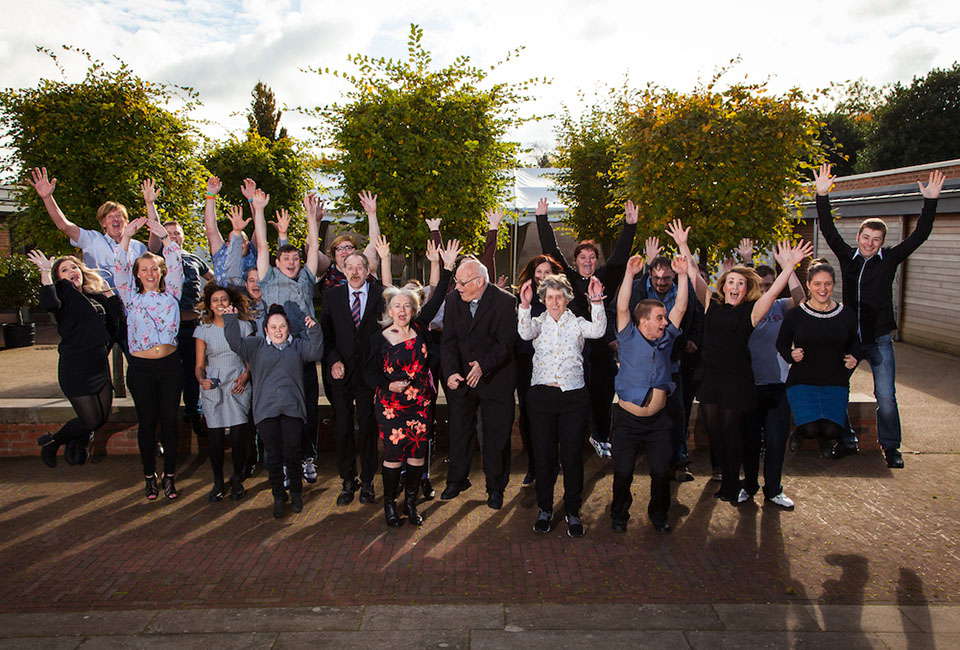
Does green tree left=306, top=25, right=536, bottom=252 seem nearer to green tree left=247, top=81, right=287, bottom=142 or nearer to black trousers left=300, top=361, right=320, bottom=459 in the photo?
black trousers left=300, top=361, right=320, bottom=459

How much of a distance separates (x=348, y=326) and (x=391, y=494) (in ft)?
4.44

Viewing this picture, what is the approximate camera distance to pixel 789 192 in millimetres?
8234

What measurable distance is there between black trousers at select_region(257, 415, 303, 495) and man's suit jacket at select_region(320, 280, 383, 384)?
497 mm

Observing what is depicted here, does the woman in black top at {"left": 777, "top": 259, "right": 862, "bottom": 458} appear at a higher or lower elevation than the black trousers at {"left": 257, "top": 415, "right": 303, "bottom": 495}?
higher

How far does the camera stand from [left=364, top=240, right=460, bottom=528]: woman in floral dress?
508 cm

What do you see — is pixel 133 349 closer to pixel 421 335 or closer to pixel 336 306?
pixel 336 306

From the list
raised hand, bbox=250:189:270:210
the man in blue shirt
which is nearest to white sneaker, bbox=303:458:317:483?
raised hand, bbox=250:189:270:210

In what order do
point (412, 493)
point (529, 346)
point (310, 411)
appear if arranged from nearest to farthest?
1. point (412, 493)
2. point (529, 346)
3. point (310, 411)

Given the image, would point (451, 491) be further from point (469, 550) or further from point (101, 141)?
point (101, 141)

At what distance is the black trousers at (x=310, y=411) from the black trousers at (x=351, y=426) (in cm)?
34

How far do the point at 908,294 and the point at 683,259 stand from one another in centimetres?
1161

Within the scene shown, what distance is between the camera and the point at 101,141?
8.29 meters

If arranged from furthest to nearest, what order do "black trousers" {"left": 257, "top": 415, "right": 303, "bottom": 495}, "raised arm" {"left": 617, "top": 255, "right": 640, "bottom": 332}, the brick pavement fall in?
"black trousers" {"left": 257, "top": 415, "right": 303, "bottom": 495}, "raised arm" {"left": 617, "top": 255, "right": 640, "bottom": 332}, the brick pavement

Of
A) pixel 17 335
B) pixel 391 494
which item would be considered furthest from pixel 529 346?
pixel 17 335
